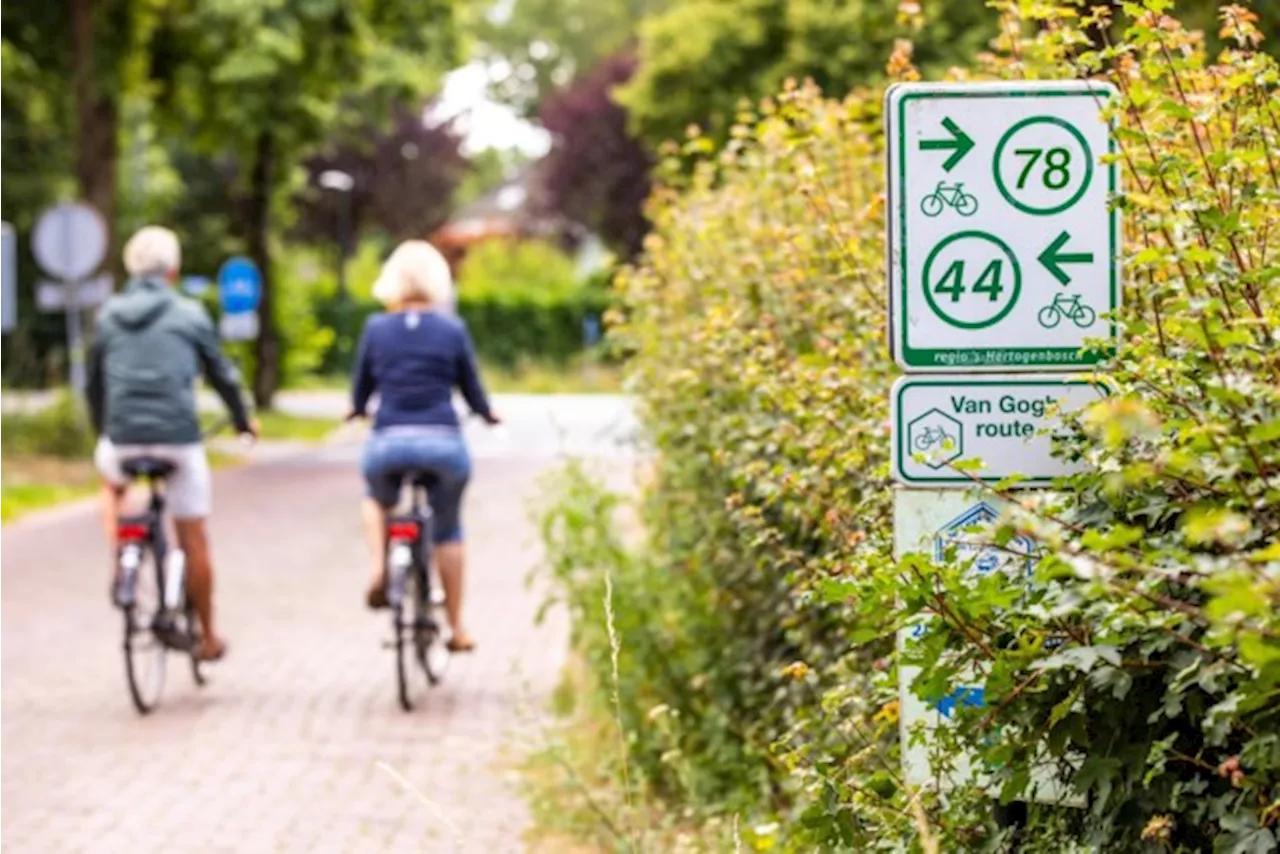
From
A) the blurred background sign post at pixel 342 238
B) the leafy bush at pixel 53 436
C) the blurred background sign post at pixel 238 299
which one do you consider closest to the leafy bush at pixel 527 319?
the blurred background sign post at pixel 342 238

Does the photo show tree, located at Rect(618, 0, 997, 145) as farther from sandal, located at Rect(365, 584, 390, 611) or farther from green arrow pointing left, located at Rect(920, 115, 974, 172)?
green arrow pointing left, located at Rect(920, 115, 974, 172)

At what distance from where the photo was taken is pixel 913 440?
4.48 meters

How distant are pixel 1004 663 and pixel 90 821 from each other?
177 inches

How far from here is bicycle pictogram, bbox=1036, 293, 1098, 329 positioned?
4.44m

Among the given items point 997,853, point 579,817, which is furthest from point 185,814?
point 997,853

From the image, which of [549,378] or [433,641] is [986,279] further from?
[549,378]

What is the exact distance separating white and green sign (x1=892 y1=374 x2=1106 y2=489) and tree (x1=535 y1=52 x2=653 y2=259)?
57.6m

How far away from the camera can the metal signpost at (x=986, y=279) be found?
4379mm

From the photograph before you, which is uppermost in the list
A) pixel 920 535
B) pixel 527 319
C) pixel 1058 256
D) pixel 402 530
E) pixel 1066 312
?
pixel 1058 256

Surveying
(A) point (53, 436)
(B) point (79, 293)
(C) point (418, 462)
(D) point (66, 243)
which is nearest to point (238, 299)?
(A) point (53, 436)

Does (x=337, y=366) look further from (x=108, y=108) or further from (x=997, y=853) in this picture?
(x=997, y=853)

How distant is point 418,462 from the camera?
969 cm

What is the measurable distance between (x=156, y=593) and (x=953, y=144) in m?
6.41

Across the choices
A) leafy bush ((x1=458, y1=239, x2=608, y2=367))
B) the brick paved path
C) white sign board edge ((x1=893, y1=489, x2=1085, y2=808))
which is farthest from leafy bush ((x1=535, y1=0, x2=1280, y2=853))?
leafy bush ((x1=458, y1=239, x2=608, y2=367))
